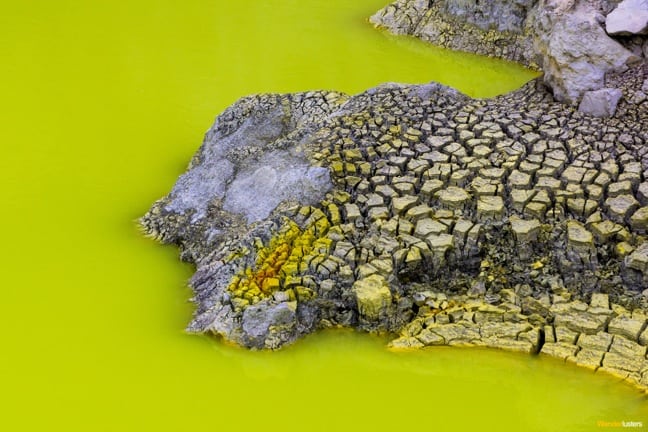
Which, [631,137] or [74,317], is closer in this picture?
[74,317]

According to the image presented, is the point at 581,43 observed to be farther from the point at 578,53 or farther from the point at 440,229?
the point at 440,229

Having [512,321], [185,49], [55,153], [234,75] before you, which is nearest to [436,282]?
[512,321]

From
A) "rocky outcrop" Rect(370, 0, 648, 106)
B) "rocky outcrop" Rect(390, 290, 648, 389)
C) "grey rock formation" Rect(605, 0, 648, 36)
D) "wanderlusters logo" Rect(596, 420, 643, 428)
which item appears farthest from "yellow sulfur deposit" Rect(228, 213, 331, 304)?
"grey rock formation" Rect(605, 0, 648, 36)

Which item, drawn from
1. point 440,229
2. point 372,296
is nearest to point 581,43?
point 440,229

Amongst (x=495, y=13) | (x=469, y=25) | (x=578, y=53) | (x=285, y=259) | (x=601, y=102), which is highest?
(x=495, y=13)

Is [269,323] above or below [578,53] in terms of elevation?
below

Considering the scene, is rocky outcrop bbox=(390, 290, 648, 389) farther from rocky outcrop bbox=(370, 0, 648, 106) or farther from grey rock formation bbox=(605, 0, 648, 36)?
grey rock formation bbox=(605, 0, 648, 36)

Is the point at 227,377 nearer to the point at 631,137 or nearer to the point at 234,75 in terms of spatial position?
the point at 631,137
